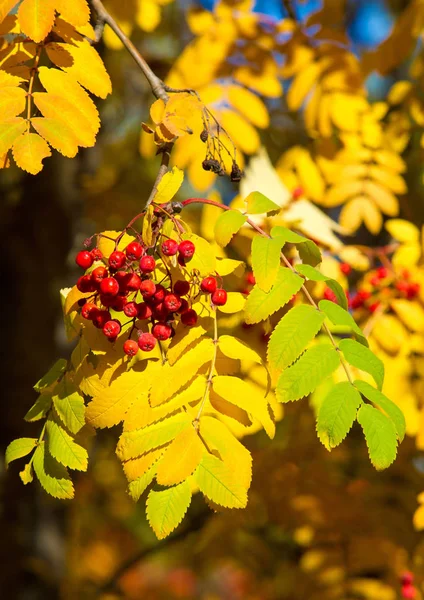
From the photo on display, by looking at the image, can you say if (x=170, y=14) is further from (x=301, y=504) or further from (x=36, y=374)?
(x=301, y=504)

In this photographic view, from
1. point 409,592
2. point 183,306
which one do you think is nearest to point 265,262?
point 183,306

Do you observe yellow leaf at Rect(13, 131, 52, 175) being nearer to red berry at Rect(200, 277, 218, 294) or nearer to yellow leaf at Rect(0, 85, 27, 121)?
yellow leaf at Rect(0, 85, 27, 121)

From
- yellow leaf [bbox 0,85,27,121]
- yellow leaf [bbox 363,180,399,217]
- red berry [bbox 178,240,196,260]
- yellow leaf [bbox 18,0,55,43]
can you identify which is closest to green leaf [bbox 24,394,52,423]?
red berry [bbox 178,240,196,260]

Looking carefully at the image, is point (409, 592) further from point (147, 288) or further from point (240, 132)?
point (147, 288)

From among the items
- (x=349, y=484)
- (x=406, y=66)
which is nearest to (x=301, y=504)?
(x=349, y=484)

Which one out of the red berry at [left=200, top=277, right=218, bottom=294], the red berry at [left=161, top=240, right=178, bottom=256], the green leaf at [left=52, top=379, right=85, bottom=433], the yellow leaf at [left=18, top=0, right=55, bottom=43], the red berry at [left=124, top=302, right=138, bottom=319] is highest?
the yellow leaf at [left=18, top=0, right=55, bottom=43]

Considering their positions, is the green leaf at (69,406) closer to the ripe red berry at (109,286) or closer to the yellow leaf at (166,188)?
the ripe red berry at (109,286)

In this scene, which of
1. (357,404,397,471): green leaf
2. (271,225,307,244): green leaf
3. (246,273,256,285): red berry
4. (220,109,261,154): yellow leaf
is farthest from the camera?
(220,109,261,154): yellow leaf

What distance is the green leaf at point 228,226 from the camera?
140cm

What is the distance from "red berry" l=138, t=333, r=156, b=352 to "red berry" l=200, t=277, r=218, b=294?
129 millimetres

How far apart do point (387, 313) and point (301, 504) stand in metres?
1.21

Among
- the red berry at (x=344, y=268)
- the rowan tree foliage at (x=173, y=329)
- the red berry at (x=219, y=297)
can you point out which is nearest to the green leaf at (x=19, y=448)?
the rowan tree foliage at (x=173, y=329)

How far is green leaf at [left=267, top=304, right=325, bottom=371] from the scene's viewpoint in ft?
4.17

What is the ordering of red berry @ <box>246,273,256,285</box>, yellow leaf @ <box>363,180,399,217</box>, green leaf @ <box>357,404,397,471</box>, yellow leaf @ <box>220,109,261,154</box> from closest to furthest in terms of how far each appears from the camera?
green leaf @ <box>357,404,397,471</box> → red berry @ <box>246,273,256,285</box> → yellow leaf @ <box>220,109,261,154</box> → yellow leaf @ <box>363,180,399,217</box>
